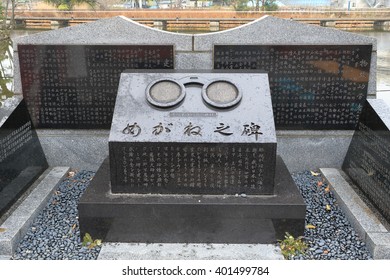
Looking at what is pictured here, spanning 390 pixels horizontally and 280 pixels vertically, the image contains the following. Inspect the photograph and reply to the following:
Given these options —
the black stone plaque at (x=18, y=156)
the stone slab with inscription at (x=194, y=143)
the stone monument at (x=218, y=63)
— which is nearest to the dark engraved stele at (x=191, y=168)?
the stone slab with inscription at (x=194, y=143)

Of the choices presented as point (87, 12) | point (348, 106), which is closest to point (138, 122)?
point (348, 106)

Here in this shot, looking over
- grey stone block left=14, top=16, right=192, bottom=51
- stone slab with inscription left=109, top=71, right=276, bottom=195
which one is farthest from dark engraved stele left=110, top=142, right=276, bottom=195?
grey stone block left=14, top=16, right=192, bottom=51

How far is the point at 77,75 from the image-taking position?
6.36 meters

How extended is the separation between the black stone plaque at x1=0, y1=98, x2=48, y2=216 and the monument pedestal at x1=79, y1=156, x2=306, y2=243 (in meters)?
1.41

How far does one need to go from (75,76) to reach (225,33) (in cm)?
264

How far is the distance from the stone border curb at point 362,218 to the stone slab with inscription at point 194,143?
1309mm

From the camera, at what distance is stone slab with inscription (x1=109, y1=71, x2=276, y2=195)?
184 inches

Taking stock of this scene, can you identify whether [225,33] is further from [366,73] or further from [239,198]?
[239,198]

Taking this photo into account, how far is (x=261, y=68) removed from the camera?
6273 mm

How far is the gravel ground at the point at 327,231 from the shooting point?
4605 millimetres

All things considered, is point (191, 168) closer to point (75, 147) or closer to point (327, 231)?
point (327, 231)

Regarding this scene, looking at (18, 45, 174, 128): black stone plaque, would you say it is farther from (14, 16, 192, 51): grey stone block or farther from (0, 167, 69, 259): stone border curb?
(0, 167, 69, 259): stone border curb

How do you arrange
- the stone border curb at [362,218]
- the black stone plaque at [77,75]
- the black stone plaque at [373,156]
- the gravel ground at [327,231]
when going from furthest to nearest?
the black stone plaque at [77,75] → the black stone plaque at [373,156] → the gravel ground at [327,231] → the stone border curb at [362,218]

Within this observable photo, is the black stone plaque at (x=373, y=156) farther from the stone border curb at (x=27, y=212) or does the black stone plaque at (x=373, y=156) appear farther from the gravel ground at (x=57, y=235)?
the stone border curb at (x=27, y=212)
